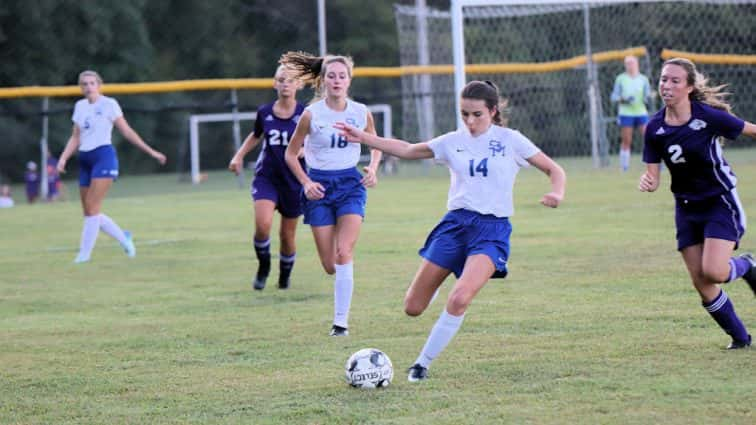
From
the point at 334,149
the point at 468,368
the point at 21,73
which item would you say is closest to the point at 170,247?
the point at 334,149

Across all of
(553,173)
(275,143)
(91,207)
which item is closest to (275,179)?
(275,143)

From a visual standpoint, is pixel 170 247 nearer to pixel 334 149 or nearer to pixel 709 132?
pixel 334 149

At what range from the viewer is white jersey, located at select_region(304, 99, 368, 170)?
8469 millimetres

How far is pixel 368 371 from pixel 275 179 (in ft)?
14.0

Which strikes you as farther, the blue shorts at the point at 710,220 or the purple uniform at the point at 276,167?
the purple uniform at the point at 276,167

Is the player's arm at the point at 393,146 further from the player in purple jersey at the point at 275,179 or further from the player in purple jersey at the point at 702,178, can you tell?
the player in purple jersey at the point at 275,179

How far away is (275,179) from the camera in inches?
406

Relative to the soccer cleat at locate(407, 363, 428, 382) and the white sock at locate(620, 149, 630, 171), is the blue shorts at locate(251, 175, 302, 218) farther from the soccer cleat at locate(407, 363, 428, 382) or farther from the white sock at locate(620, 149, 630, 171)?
the white sock at locate(620, 149, 630, 171)

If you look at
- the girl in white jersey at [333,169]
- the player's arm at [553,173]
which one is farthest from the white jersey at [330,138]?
the player's arm at [553,173]

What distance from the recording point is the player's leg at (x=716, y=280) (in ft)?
22.4

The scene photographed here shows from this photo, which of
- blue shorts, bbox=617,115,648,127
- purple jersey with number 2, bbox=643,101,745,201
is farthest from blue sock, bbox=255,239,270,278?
blue shorts, bbox=617,115,648,127

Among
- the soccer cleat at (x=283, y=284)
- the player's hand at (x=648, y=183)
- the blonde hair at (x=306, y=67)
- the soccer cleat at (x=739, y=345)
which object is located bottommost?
the soccer cleat at (x=283, y=284)

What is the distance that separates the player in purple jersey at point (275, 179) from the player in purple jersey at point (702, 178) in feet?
12.2

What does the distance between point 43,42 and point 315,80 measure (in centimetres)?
2424
